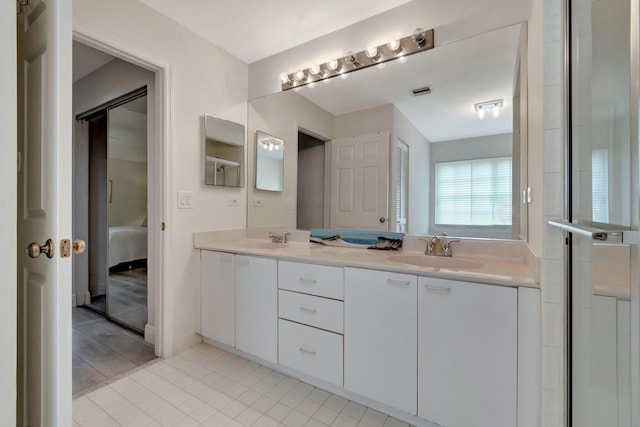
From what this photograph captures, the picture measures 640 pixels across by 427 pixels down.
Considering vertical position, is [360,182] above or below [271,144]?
below

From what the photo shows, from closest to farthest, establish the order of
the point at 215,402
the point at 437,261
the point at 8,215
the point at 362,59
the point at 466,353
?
the point at 8,215
the point at 466,353
the point at 215,402
the point at 437,261
the point at 362,59

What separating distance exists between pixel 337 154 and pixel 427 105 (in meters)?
0.72

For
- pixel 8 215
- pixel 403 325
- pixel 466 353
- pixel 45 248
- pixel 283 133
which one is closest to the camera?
pixel 8 215

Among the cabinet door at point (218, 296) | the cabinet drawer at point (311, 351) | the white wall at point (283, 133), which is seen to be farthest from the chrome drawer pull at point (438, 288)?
the white wall at point (283, 133)

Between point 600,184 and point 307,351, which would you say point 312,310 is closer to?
point 307,351

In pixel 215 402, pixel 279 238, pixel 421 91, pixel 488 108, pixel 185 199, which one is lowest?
pixel 215 402

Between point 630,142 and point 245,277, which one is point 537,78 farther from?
point 245,277

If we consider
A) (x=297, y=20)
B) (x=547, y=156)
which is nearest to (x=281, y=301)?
(x=547, y=156)

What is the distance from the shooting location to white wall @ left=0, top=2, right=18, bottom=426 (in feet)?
2.29

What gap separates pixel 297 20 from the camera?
196 centimetres

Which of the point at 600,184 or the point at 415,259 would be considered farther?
the point at 415,259

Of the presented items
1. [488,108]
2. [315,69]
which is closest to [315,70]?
[315,69]

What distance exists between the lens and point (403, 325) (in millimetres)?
1299

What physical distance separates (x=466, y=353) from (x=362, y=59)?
1.90m
